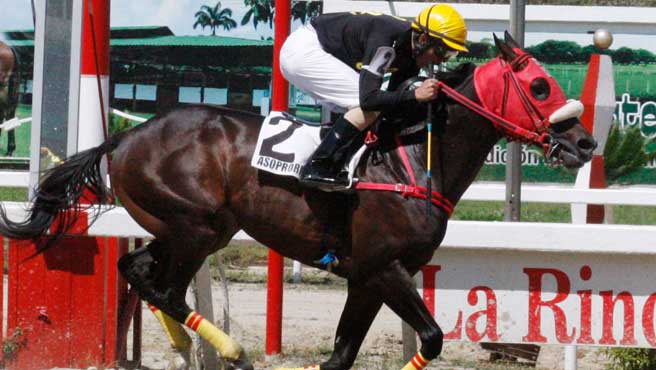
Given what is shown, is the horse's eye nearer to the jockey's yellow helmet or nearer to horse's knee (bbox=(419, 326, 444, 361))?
the jockey's yellow helmet

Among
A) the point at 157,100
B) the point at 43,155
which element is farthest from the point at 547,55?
the point at 43,155

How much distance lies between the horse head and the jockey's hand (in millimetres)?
231

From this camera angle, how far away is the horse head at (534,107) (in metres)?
5.41

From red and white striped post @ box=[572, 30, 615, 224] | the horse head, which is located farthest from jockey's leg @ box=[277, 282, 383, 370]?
red and white striped post @ box=[572, 30, 615, 224]

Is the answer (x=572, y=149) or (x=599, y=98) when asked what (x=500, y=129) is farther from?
(x=599, y=98)

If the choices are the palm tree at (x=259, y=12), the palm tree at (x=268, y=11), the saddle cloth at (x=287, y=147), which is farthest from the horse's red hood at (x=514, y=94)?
the palm tree at (x=259, y=12)

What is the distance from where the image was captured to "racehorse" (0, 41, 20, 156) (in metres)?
13.1

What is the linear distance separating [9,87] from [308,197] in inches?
334

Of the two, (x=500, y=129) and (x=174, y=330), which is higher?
(x=500, y=129)

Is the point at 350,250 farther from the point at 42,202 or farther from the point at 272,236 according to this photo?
the point at 42,202

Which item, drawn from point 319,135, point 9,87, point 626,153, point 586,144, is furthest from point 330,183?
point 9,87

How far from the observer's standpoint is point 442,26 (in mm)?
5430

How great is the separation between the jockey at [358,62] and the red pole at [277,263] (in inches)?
45.4

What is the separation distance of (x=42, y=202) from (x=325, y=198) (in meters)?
1.48
